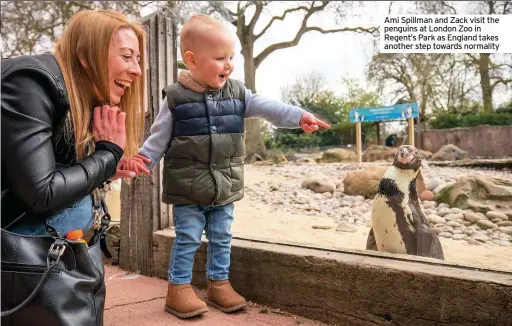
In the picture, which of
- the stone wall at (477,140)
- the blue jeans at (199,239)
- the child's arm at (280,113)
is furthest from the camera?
the stone wall at (477,140)

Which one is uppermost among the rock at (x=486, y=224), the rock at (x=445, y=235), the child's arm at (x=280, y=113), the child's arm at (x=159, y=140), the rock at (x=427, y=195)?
the child's arm at (x=280, y=113)

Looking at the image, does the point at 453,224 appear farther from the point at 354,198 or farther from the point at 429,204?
the point at 354,198

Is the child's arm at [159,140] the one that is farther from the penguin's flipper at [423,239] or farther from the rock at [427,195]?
the rock at [427,195]

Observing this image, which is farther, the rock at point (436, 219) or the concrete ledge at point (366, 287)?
the rock at point (436, 219)

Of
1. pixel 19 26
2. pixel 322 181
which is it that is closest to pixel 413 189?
pixel 322 181

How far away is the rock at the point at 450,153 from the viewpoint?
4.79 m

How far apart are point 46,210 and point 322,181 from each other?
4.27m

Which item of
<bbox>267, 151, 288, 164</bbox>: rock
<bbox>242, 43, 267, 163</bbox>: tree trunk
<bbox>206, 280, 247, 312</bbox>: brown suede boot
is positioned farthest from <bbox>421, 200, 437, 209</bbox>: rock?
<bbox>206, 280, 247, 312</bbox>: brown suede boot

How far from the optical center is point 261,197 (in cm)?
449

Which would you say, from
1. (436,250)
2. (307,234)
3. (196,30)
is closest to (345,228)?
(307,234)

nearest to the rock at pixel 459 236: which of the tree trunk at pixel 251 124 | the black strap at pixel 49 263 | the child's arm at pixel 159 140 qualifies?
the tree trunk at pixel 251 124

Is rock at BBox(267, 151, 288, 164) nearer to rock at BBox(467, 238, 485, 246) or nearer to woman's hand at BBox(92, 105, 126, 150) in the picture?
rock at BBox(467, 238, 485, 246)

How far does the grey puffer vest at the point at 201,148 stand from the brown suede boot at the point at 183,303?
403mm

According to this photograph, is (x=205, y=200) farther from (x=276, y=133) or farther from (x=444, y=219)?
(x=276, y=133)
